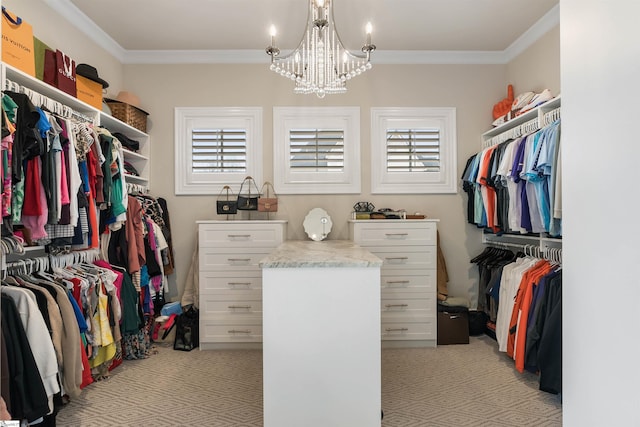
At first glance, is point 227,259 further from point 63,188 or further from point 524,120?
point 524,120

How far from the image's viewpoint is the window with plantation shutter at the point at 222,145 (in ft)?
13.6

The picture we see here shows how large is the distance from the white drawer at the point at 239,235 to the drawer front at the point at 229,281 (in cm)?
25

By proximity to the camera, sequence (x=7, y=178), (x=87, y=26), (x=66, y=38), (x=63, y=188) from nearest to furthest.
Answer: (x=7, y=178), (x=63, y=188), (x=66, y=38), (x=87, y=26)

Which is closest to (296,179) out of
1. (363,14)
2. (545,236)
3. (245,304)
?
(245,304)

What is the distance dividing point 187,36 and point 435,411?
12.2 feet

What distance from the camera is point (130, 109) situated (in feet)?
12.2

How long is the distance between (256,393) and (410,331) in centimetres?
160

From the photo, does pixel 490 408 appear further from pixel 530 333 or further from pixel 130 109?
pixel 130 109

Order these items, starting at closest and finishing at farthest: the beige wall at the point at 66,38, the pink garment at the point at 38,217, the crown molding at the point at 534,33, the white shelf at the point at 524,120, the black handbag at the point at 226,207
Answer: the pink garment at the point at 38,217
the beige wall at the point at 66,38
the white shelf at the point at 524,120
the crown molding at the point at 534,33
the black handbag at the point at 226,207

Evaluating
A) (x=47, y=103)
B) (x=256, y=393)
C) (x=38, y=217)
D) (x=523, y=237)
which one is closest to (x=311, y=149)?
(x=523, y=237)

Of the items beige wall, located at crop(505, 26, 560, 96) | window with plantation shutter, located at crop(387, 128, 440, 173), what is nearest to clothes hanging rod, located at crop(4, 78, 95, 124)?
window with plantation shutter, located at crop(387, 128, 440, 173)

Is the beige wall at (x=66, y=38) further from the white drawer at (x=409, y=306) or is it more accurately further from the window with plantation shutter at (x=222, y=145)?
the white drawer at (x=409, y=306)

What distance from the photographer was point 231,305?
3.63 meters

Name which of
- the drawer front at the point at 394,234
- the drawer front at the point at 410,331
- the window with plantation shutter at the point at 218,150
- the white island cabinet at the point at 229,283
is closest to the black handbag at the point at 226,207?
the white island cabinet at the point at 229,283
